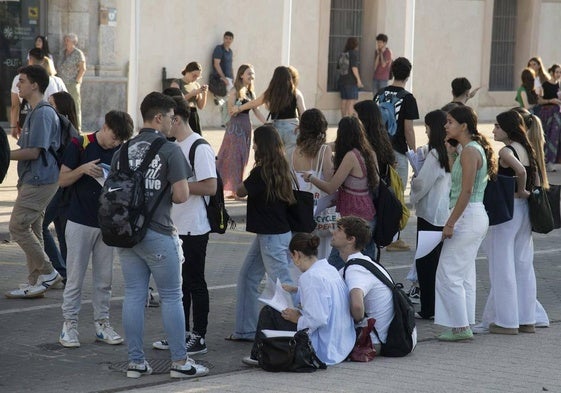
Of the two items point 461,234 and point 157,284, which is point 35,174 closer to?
point 157,284

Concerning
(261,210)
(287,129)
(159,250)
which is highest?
(287,129)

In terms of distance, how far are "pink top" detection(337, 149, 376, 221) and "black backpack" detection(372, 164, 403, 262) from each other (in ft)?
0.21

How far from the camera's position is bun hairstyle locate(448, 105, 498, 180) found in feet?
28.2

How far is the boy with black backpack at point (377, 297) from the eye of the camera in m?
8.07

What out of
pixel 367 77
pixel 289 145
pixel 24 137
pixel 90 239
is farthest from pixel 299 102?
pixel 367 77

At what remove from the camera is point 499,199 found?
8789mm

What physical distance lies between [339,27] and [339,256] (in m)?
19.2

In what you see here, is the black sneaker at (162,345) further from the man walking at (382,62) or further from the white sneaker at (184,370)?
the man walking at (382,62)

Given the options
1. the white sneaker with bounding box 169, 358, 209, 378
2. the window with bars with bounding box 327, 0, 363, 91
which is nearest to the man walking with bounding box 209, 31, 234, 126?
the window with bars with bounding box 327, 0, 363, 91

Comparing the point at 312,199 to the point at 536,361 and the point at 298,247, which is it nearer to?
the point at 298,247

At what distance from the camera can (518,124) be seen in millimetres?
9031

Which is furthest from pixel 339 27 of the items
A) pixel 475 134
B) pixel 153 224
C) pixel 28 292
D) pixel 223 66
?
pixel 153 224

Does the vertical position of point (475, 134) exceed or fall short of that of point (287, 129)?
it exceeds it

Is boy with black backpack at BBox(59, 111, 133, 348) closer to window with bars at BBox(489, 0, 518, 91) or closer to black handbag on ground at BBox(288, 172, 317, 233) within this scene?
black handbag on ground at BBox(288, 172, 317, 233)
